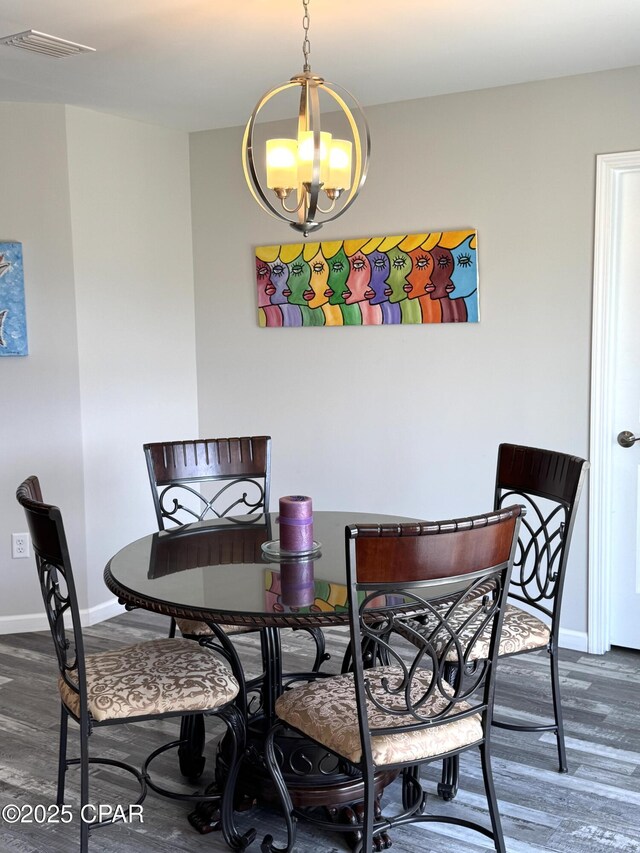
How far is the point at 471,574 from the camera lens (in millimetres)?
1947

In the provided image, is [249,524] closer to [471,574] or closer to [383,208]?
[471,574]

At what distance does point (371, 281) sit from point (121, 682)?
233cm

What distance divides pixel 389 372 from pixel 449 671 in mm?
1741

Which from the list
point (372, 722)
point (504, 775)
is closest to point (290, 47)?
point (372, 722)

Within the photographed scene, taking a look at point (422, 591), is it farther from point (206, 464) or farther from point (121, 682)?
point (206, 464)

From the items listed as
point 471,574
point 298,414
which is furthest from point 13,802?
point 298,414

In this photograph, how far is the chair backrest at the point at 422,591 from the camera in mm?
1857

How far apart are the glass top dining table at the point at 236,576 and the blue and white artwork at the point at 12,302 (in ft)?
4.91

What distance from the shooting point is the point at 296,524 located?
244 centimetres

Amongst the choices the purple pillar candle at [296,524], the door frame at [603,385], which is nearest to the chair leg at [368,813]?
the purple pillar candle at [296,524]

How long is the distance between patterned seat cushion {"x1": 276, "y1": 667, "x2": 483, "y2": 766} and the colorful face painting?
79.1 inches

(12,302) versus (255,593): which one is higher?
(12,302)

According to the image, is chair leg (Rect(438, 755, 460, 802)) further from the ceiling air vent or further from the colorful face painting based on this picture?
the ceiling air vent

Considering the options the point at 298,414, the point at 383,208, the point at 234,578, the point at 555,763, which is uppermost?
the point at 383,208
